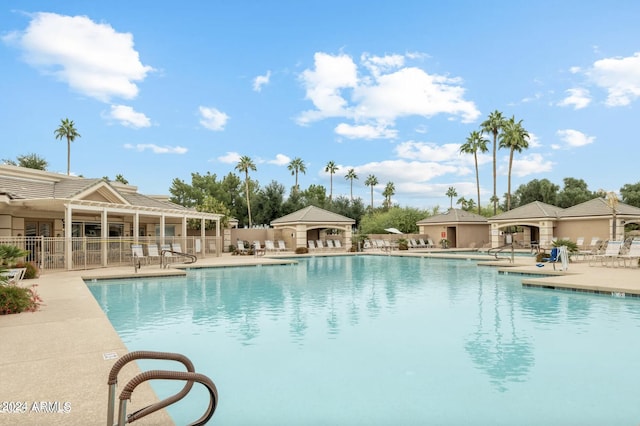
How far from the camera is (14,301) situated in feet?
29.4

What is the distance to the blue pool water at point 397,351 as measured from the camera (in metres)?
4.87

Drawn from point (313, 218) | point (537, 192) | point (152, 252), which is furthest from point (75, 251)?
point (537, 192)

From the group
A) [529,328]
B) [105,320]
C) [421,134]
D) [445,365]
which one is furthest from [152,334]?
[421,134]

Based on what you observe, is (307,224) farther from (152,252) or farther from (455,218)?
(152,252)

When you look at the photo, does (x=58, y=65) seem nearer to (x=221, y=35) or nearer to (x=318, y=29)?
(x=221, y=35)

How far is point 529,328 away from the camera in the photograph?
855 cm

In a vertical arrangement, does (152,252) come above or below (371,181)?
below

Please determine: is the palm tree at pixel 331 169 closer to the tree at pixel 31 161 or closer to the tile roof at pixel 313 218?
the tile roof at pixel 313 218

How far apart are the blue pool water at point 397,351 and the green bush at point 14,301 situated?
1632mm

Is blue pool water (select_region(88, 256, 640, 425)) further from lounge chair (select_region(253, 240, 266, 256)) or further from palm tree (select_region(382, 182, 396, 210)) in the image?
palm tree (select_region(382, 182, 396, 210))

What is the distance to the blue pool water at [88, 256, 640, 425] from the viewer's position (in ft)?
16.0

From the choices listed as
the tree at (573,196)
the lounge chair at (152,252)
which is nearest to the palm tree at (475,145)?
the tree at (573,196)

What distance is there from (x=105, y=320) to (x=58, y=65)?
19.6 meters

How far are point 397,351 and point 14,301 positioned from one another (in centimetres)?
772
